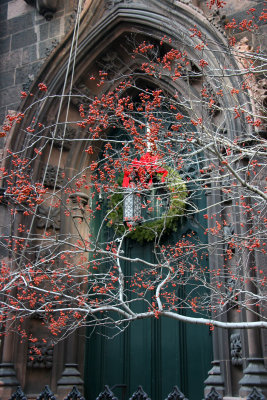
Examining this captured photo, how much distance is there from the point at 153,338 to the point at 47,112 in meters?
4.69

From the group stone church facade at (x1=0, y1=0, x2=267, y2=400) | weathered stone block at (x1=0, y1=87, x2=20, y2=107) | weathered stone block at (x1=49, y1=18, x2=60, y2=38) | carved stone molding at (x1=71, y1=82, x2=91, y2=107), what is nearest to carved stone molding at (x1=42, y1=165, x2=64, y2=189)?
stone church facade at (x1=0, y1=0, x2=267, y2=400)

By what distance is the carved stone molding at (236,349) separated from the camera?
799 cm

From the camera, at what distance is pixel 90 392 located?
9914 millimetres

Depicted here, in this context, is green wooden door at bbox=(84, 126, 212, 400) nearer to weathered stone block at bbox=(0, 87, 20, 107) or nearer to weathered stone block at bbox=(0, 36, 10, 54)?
weathered stone block at bbox=(0, 87, 20, 107)

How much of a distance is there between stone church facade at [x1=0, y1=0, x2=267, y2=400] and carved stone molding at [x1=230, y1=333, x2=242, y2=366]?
0.01 metres

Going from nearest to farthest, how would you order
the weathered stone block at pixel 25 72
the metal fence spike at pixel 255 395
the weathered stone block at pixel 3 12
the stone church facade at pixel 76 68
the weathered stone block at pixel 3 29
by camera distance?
the metal fence spike at pixel 255 395 → the stone church facade at pixel 76 68 → the weathered stone block at pixel 25 72 → the weathered stone block at pixel 3 29 → the weathered stone block at pixel 3 12

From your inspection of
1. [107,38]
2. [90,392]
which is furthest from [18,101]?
[90,392]

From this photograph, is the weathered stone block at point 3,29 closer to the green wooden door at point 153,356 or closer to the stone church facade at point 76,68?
the stone church facade at point 76,68

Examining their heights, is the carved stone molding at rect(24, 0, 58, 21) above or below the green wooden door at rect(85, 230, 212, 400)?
above

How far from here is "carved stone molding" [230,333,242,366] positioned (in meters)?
7.99

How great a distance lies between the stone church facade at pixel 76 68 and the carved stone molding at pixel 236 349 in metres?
0.01

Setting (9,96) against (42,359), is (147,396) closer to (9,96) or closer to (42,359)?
(42,359)

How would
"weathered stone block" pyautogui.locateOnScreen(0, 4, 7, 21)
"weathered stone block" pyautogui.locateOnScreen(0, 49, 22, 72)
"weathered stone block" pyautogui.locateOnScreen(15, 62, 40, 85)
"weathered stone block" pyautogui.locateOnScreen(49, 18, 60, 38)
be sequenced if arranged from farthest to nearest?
"weathered stone block" pyautogui.locateOnScreen(0, 4, 7, 21)
"weathered stone block" pyautogui.locateOnScreen(0, 49, 22, 72)
"weathered stone block" pyautogui.locateOnScreen(49, 18, 60, 38)
"weathered stone block" pyautogui.locateOnScreen(15, 62, 40, 85)

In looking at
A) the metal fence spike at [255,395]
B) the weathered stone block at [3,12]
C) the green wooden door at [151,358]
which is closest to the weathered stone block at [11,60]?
the weathered stone block at [3,12]
